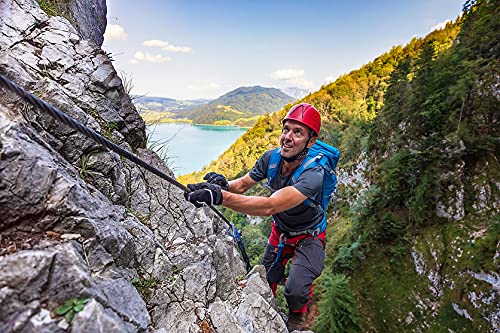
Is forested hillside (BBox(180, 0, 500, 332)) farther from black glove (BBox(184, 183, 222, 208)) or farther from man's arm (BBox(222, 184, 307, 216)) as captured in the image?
black glove (BBox(184, 183, 222, 208))

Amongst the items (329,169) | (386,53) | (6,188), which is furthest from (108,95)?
(386,53)

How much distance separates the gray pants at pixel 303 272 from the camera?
157 inches

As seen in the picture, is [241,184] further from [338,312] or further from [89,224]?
[338,312]

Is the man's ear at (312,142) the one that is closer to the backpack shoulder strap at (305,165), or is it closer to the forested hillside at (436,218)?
the backpack shoulder strap at (305,165)

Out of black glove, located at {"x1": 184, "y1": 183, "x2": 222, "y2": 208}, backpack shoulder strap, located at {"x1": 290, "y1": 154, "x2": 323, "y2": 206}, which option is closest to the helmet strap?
backpack shoulder strap, located at {"x1": 290, "y1": 154, "x2": 323, "y2": 206}

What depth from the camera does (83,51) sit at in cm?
438

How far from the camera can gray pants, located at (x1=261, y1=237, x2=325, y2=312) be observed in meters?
3.98

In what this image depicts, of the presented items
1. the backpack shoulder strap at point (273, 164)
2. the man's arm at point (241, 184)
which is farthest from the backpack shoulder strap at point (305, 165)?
the man's arm at point (241, 184)

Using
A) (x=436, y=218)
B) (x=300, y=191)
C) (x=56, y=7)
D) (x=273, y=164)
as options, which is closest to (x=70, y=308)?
(x=300, y=191)

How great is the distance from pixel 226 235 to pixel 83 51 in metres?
4.09

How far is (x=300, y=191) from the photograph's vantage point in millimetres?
3312

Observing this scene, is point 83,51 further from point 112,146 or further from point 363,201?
point 363,201

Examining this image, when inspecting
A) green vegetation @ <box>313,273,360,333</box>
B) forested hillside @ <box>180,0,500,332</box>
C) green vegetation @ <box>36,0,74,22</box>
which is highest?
green vegetation @ <box>36,0,74,22</box>

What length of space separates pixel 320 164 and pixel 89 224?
9.28ft
